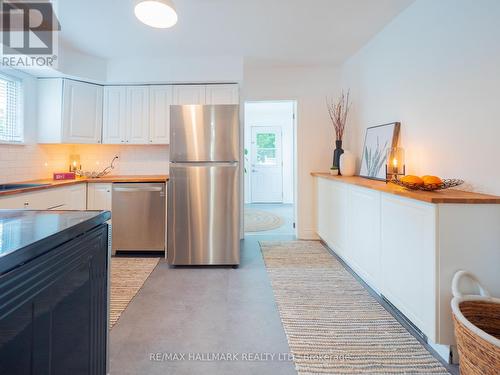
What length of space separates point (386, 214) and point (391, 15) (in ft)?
6.16

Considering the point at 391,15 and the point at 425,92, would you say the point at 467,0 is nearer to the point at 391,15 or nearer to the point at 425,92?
the point at 425,92

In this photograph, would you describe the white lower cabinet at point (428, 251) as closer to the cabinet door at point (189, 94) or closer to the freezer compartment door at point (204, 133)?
the freezer compartment door at point (204, 133)

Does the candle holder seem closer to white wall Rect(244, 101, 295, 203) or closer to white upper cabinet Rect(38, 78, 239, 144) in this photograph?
white upper cabinet Rect(38, 78, 239, 144)

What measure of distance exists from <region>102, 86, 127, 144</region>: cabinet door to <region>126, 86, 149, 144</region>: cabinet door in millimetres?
66

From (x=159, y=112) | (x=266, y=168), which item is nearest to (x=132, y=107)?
(x=159, y=112)

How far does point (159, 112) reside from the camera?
3.45 metres

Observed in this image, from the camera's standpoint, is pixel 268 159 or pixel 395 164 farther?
pixel 268 159

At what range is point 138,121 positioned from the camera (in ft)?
11.4

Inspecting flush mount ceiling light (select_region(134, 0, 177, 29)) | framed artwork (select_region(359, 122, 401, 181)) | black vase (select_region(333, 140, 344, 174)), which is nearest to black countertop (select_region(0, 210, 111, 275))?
flush mount ceiling light (select_region(134, 0, 177, 29))

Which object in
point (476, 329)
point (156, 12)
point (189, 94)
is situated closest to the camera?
point (476, 329)

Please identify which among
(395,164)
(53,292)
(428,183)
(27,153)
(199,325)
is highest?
(27,153)

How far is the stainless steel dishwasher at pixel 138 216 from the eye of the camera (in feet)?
10.2

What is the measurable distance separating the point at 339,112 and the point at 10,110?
Answer: 3.86 metres

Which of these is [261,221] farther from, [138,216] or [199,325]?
[199,325]
